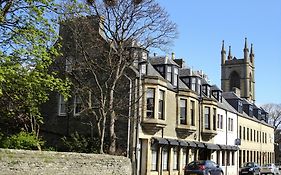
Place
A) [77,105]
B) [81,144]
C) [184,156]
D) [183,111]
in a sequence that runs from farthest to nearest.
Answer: [184,156], [183,111], [77,105], [81,144]

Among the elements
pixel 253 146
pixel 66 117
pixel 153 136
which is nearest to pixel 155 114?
pixel 153 136

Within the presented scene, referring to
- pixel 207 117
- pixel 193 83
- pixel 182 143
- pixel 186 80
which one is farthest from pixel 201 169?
pixel 207 117

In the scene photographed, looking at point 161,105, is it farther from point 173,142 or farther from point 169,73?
point 169,73

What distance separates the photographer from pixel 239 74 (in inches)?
3930

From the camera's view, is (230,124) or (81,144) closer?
(81,144)

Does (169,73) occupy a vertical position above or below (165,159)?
above

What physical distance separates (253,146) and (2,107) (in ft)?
147

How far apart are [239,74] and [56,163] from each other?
282ft

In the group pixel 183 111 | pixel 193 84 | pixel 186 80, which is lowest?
pixel 183 111

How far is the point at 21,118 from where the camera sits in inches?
1080

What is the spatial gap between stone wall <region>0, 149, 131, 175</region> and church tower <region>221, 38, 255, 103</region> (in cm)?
7639

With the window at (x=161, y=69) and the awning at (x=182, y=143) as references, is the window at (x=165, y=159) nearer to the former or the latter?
the awning at (x=182, y=143)

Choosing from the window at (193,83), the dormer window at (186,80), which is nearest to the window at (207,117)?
the window at (193,83)

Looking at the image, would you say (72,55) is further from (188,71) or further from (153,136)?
(188,71)
